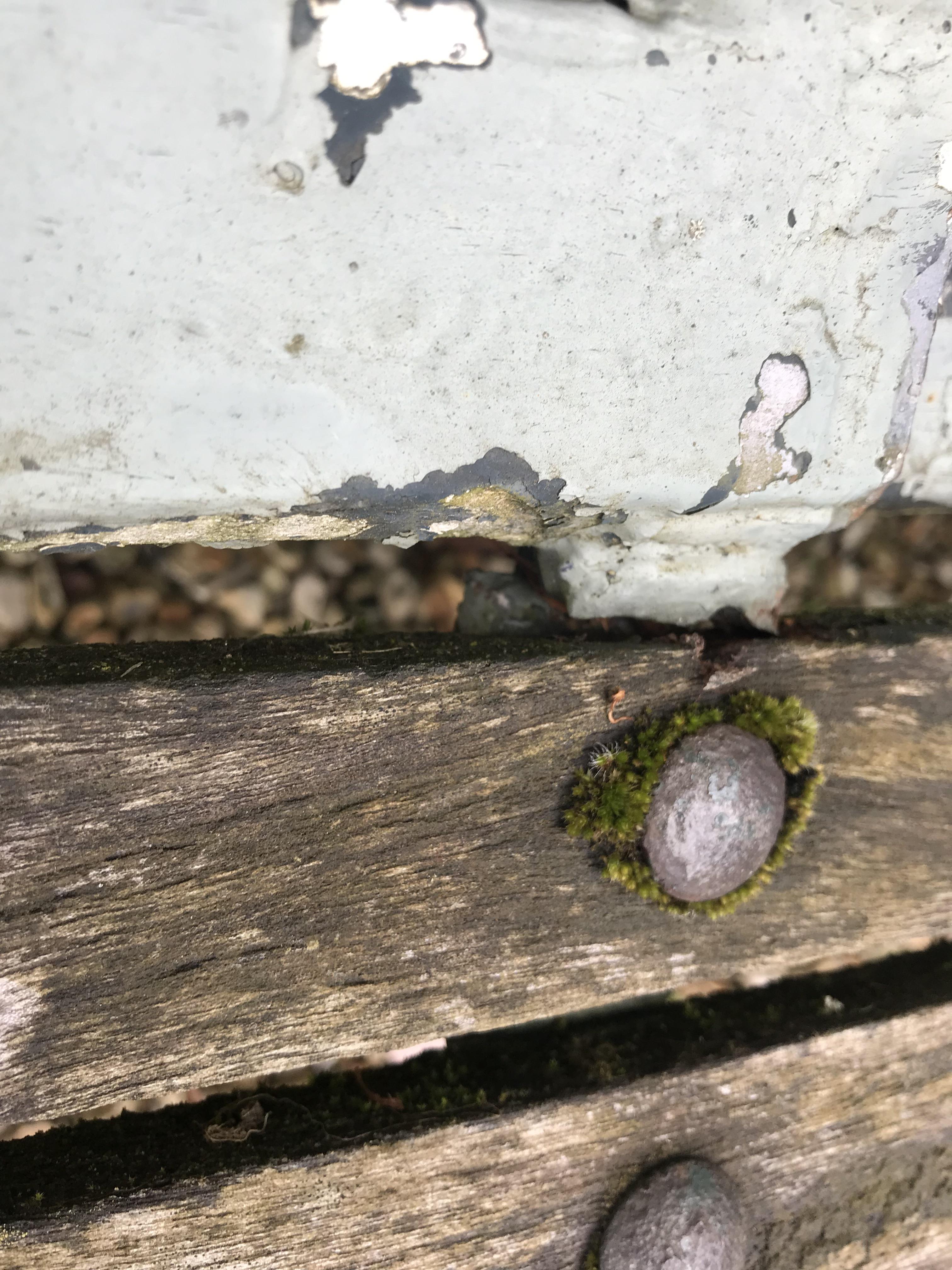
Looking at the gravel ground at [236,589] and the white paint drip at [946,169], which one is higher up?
the white paint drip at [946,169]

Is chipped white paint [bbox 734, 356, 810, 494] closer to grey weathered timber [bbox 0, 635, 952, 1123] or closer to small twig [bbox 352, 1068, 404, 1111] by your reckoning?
grey weathered timber [bbox 0, 635, 952, 1123]

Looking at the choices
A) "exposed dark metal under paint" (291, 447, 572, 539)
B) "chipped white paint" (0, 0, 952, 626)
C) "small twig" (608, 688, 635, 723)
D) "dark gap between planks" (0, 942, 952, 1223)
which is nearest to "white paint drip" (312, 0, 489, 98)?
"chipped white paint" (0, 0, 952, 626)

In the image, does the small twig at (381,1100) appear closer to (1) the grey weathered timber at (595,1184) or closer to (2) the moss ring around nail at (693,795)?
(1) the grey weathered timber at (595,1184)

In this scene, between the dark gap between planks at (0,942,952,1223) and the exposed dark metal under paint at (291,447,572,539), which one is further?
the dark gap between planks at (0,942,952,1223)

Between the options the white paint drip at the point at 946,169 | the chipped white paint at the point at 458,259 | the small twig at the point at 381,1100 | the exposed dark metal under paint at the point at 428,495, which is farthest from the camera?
the small twig at the point at 381,1100

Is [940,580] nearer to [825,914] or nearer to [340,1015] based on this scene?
[825,914]

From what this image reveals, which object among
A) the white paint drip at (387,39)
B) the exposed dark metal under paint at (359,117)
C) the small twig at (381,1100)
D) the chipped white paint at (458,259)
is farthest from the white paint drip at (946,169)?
the small twig at (381,1100)

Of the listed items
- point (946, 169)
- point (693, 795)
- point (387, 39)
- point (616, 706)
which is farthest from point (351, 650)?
point (946, 169)
